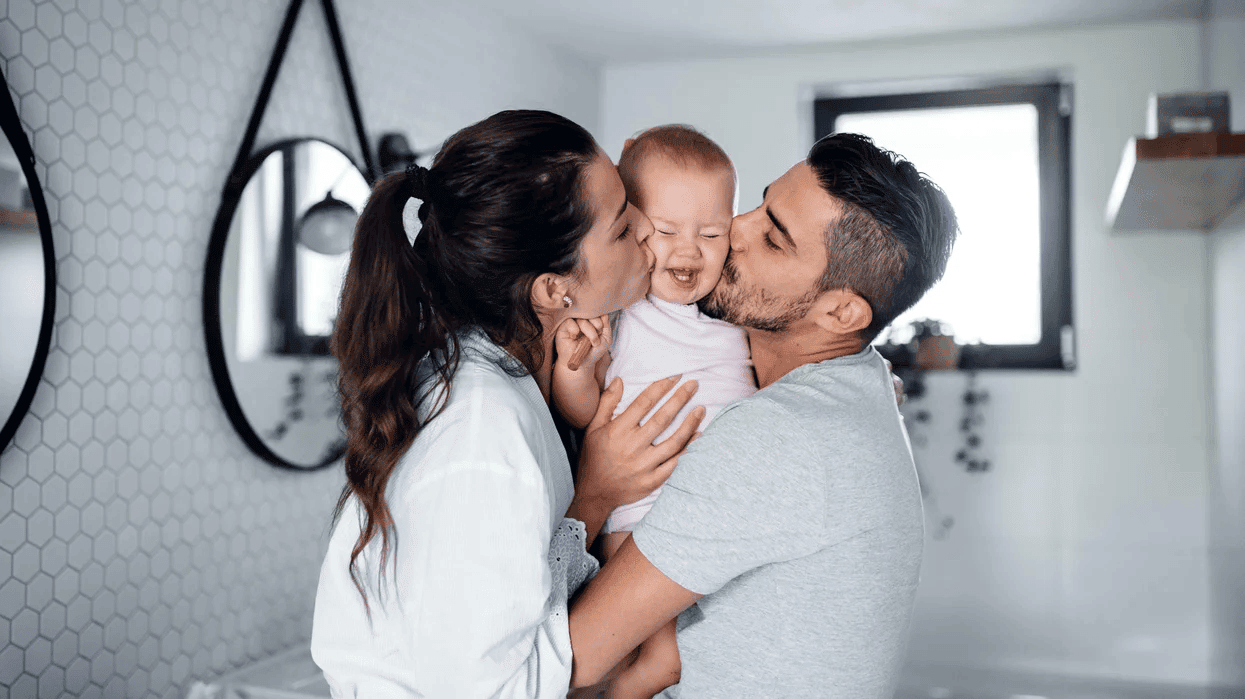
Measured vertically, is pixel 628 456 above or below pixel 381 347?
below

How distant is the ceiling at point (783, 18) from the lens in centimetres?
281

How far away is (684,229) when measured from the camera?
134 centimetres

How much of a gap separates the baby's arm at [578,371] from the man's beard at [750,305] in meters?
0.18

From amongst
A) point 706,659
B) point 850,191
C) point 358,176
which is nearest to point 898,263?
point 850,191

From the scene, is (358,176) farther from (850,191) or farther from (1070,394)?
(1070,394)

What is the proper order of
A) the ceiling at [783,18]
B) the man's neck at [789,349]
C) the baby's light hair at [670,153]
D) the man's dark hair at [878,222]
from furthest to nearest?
the ceiling at [783,18]
the baby's light hair at [670,153]
the man's neck at [789,349]
the man's dark hair at [878,222]

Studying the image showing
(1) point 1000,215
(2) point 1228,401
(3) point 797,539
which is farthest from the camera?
(1) point 1000,215

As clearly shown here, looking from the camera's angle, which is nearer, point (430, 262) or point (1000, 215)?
point (430, 262)

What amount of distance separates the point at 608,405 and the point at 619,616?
0.38 metres

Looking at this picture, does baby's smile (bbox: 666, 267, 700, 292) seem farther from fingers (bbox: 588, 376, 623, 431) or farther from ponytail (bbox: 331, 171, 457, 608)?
ponytail (bbox: 331, 171, 457, 608)

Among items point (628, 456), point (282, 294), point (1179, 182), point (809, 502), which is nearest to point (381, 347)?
point (628, 456)

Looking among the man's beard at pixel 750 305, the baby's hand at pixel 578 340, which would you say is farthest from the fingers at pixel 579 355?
the man's beard at pixel 750 305

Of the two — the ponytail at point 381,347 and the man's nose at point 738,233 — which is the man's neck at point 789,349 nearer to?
the man's nose at point 738,233

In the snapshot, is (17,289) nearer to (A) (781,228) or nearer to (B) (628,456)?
(B) (628,456)
